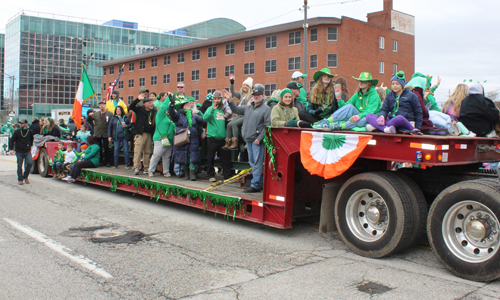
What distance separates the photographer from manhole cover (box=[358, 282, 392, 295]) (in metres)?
4.11

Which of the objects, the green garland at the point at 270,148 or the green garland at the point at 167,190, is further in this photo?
the green garland at the point at 167,190

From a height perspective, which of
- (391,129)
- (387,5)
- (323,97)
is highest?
(387,5)

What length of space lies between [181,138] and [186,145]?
235mm

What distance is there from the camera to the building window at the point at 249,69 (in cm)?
4725

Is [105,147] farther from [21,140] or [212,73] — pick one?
[212,73]

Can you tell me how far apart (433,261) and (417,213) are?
0.68m

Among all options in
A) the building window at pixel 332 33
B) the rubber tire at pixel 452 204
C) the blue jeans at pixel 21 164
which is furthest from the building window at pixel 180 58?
the rubber tire at pixel 452 204

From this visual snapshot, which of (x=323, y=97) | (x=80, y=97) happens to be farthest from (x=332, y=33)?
(x=323, y=97)

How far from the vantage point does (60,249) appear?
5504 millimetres

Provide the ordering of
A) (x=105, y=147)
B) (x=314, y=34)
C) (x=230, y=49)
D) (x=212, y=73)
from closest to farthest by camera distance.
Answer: (x=105, y=147)
(x=314, y=34)
(x=230, y=49)
(x=212, y=73)

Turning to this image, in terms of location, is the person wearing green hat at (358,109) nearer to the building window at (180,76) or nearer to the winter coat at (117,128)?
the winter coat at (117,128)

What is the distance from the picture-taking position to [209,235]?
6.32 meters

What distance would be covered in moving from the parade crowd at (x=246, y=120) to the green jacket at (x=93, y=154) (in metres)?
0.03

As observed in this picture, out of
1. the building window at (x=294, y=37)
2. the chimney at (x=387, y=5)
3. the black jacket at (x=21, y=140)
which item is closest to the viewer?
the black jacket at (x=21, y=140)
